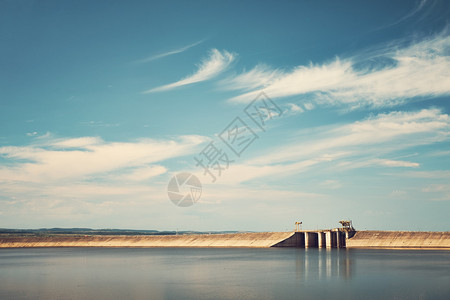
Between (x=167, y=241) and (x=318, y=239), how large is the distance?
59.8 meters

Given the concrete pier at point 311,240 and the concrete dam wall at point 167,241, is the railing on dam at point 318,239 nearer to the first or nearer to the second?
the concrete pier at point 311,240

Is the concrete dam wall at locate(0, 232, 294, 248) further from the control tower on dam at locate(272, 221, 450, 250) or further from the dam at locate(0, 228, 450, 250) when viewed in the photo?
the control tower on dam at locate(272, 221, 450, 250)

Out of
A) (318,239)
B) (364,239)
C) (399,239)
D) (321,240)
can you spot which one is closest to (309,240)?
(318,239)

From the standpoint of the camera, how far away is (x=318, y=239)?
106812 mm

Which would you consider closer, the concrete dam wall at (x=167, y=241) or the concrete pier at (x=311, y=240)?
the concrete pier at (x=311, y=240)

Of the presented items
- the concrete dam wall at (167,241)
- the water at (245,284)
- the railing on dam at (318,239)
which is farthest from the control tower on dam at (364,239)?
the water at (245,284)

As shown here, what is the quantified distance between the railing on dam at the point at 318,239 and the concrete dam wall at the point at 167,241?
143cm

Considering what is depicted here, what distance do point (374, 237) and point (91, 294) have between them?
270 feet

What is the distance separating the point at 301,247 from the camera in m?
109

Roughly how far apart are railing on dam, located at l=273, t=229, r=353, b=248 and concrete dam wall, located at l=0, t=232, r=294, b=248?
143cm

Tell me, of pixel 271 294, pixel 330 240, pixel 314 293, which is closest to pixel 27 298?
pixel 271 294

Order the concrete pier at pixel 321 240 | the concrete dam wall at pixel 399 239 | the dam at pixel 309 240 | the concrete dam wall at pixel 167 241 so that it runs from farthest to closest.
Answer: the concrete dam wall at pixel 167 241 → the concrete pier at pixel 321 240 → the dam at pixel 309 240 → the concrete dam wall at pixel 399 239

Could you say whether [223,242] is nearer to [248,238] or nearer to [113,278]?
[248,238]

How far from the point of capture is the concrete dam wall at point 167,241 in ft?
392
